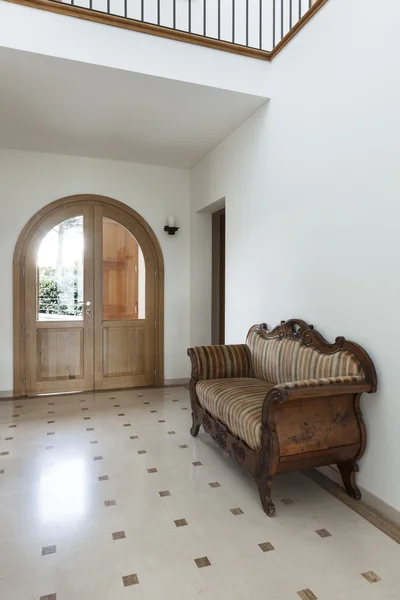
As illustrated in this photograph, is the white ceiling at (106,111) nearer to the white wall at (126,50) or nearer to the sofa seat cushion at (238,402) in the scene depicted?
the white wall at (126,50)

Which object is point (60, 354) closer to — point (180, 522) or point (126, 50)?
point (180, 522)

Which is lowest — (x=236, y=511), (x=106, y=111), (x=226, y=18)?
(x=236, y=511)

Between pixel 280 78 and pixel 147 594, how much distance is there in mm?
3689

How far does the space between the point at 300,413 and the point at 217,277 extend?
3.65m

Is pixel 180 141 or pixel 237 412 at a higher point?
pixel 180 141

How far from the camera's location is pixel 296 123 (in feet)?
10.8

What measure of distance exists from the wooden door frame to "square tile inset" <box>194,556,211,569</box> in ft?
12.1

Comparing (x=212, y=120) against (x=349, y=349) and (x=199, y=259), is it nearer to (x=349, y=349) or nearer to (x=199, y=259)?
(x=199, y=259)

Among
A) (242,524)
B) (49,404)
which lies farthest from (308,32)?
(49,404)

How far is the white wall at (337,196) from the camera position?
239 cm

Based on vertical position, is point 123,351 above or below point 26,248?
below

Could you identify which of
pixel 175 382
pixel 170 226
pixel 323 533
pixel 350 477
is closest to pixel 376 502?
pixel 350 477

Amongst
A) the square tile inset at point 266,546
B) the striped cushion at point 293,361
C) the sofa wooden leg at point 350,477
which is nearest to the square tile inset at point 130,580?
the square tile inset at point 266,546

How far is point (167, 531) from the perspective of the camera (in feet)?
7.32
